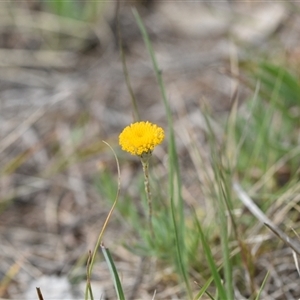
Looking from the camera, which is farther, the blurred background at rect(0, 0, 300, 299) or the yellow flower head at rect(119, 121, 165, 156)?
the blurred background at rect(0, 0, 300, 299)

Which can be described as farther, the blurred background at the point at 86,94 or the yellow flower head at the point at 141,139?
the blurred background at the point at 86,94

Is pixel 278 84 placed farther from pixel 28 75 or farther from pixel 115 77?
pixel 28 75

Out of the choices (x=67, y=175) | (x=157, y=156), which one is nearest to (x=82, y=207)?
(x=67, y=175)

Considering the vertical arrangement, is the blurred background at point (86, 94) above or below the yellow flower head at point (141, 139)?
below

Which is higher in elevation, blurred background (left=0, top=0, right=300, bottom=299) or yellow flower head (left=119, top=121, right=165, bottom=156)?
yellow flower head (left=119, top=121, right=165, bottom=156)
